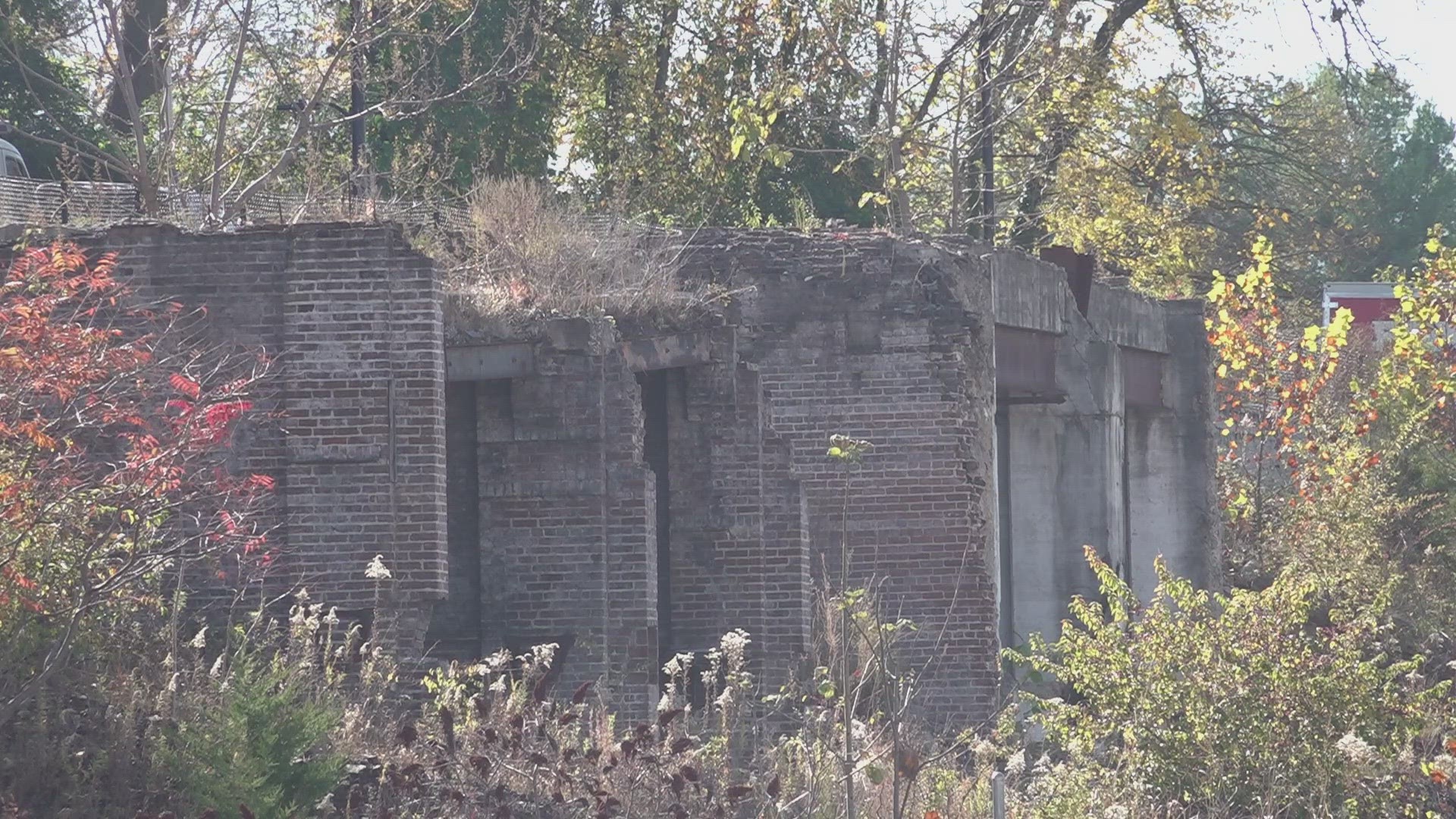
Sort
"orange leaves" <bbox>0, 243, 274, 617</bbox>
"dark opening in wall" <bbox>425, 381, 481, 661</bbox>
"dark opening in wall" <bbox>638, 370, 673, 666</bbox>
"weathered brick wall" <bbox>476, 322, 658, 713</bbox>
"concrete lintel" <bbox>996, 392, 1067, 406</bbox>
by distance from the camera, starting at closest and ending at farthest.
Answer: "orange leaves" <bbox>0, 243, 274, 617</bbox> → "weathered brick wall" <bbox>476, 322, 658, 713</bbox> → "dark opening in wall" <bbox>425, 381, 481, 661</bbox> → "dark opening in wall" <bbox>638, 370, 673, 666</bbox> → "concrete lintel" <bbox>996, 392, 1067, 406</bbox>

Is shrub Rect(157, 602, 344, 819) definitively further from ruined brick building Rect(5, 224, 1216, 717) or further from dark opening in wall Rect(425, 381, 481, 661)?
dark opening in wall Rect(425, 381, 481, 661)

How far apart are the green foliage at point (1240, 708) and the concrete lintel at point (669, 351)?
3.76 m

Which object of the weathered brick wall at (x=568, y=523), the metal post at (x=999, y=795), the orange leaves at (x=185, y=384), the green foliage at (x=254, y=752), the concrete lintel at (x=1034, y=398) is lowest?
the metal post at (x=999, y=795)

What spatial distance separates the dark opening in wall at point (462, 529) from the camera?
13.3 meters

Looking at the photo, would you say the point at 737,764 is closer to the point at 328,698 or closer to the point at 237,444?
the point at 328,698

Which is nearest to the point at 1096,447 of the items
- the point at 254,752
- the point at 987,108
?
the point at 987,108

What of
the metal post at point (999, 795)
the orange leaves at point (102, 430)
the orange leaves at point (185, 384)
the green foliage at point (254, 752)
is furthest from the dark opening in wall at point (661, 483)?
the metal post at point (999, 795)

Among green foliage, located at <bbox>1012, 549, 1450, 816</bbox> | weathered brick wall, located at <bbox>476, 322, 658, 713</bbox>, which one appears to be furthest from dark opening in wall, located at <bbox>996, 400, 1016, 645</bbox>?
green foliage, located at <bbox>1012, 549, 1450, 816</bbox>

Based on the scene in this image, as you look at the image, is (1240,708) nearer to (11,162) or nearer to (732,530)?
(732,530)

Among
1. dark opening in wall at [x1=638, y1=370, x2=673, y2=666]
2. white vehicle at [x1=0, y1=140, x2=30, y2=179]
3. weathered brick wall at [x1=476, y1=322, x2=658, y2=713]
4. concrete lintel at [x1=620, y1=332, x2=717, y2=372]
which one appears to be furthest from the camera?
white vehicle at [x1=0, y1=140, x2=30, y2=179]

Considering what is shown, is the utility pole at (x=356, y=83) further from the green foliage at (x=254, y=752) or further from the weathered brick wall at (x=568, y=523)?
the green foliage at (x=254, y=752)

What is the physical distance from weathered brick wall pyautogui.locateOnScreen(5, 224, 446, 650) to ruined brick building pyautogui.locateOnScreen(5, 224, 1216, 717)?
0.02 metres

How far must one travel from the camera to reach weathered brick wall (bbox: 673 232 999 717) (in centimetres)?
1566

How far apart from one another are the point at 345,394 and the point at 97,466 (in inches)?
66.6
